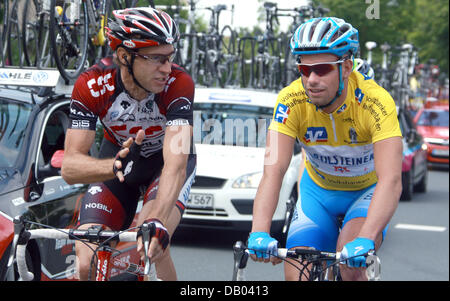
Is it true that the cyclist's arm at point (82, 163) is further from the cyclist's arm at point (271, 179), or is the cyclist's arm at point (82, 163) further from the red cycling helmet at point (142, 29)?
the cyclist's arm at point (271, 179)

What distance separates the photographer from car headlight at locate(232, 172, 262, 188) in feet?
27.2

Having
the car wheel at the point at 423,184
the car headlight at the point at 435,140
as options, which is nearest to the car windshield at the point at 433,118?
the car headlight at the point at 435,140

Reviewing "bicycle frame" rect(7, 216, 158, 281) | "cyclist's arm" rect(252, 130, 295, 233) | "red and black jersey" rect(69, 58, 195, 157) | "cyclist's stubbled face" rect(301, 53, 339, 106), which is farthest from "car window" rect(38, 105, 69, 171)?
"cyclist's stubbled face" rect(301, 53, 339, 106)

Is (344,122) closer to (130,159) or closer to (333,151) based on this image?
(333,151)

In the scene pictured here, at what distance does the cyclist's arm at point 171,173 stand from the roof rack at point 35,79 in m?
2.18

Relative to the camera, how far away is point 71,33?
7262 millimetres

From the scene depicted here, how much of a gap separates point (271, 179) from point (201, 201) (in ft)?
16.3

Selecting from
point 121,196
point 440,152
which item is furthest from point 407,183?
point 121,196

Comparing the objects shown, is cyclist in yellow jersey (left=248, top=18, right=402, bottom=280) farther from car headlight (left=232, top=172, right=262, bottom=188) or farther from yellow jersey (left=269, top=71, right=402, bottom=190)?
car headlight (left=232, top=172, right=262, bottom=188)

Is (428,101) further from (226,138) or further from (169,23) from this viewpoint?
(169,23)

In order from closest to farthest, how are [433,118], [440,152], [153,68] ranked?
1. [153,68]
2. [440,152]
3. [433,118]

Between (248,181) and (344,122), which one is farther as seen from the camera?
(248,181)

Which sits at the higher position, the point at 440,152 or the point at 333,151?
the point at 333,151

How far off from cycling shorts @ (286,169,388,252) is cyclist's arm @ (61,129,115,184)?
1.04m
